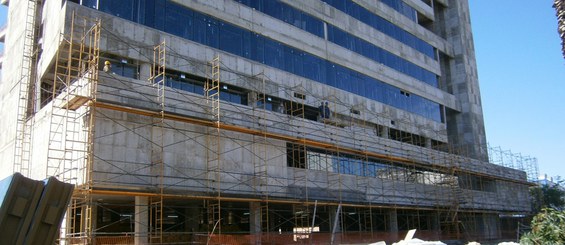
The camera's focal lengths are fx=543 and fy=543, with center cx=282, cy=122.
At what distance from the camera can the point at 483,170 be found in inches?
1843

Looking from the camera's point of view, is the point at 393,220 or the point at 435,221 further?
the point at 435,221

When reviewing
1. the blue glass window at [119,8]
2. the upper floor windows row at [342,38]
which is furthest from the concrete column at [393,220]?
the blue glass window at [119,8]

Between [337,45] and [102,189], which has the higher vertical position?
[337,45]

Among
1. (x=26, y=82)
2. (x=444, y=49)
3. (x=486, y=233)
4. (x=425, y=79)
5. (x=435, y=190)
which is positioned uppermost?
(x=444, y=49)

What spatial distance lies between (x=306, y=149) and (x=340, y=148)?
7.02 feet

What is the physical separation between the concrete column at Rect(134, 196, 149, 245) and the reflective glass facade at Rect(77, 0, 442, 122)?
29.7ft

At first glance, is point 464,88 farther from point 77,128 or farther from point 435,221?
point 77,128

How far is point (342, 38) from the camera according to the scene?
38.3 meters

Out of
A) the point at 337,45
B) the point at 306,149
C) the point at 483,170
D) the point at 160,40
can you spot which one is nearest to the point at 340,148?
the point at 306,149

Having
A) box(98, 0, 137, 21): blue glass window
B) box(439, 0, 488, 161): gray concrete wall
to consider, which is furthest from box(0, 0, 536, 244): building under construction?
box(439, 0, 488, 161): gray concrete wall

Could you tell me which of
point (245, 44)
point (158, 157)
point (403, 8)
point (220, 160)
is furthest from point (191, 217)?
point (403, 8)

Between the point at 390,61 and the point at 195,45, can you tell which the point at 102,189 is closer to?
the point at 195,45

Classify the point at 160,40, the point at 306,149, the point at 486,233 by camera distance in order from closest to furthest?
1. the point at 160,40
2. the point at 306,149
3. the point at 486,233

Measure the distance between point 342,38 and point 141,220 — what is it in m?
21.9
